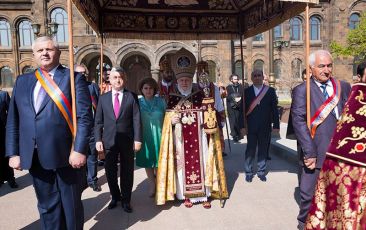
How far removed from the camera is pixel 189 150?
15.6ft

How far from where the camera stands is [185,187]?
476 centimetres

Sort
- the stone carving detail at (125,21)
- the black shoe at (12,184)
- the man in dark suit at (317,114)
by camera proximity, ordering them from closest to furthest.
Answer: the man in dark suit at (317,114), the black shoe at (12,184), the stone carving detail at (125,21)

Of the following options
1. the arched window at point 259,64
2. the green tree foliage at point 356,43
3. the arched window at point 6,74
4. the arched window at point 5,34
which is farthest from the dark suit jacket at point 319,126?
the arched window at point 5,34

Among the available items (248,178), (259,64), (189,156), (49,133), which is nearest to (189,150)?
(189,156)

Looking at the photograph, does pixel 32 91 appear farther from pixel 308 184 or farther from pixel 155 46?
pixel 155 46

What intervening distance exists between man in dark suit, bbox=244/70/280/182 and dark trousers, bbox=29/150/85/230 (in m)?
3.55

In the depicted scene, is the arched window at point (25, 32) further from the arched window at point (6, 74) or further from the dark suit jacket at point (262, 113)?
the dark suit jacket at point (262, 113)

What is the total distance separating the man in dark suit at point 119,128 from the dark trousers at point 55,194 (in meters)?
1.29

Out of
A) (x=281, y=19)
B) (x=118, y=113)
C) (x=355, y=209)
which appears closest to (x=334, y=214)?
(x=355, y=209)

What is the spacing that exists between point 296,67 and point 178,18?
82.2 feet

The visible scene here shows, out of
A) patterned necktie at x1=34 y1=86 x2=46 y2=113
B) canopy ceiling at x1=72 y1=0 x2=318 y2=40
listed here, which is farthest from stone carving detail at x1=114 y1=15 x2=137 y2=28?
patterned necktie at x1=34 y1=86 x2=46 y2=113

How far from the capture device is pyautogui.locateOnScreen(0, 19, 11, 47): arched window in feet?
87.1

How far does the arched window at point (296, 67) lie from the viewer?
29.4 meters

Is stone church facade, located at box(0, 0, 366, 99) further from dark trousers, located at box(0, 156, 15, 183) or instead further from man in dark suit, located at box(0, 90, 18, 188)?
dark trousers, located at box(0, 156, 15, 183)
